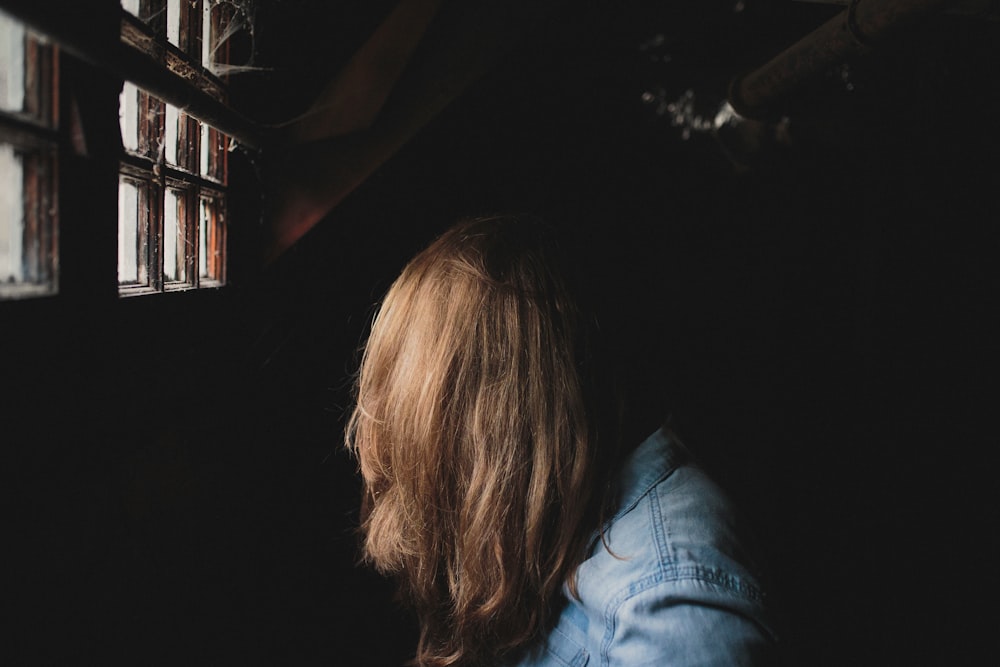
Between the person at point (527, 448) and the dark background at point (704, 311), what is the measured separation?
83 centimetres

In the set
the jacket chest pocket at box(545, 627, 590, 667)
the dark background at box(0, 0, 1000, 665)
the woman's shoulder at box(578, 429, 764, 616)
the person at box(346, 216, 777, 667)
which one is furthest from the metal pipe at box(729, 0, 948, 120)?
the jacket chest pocket at box(545, 627, 590, 667)

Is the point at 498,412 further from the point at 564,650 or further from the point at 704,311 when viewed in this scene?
the point at 704,311

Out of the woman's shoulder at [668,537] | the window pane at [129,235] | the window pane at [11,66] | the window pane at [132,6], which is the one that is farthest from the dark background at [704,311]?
the woman's shoulder at [668,537]

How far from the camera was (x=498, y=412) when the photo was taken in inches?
46.5

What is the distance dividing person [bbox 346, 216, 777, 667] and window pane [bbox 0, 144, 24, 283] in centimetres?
65

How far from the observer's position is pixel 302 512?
8.36ft

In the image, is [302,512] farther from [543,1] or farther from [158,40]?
[543,1]

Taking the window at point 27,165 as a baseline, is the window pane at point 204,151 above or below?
above

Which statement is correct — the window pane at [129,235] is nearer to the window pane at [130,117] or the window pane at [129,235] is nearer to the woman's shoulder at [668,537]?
the window pane at [130,117]

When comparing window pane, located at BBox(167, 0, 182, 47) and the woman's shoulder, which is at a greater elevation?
window pane, located at BBox(167, 0, 182, 47)

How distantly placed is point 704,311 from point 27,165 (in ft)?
10.1

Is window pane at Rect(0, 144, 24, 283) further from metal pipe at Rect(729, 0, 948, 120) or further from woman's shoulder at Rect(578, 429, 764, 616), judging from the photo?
metal pipe at Rect(729, 0, 948, 120)

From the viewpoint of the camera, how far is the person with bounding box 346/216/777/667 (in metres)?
1.17

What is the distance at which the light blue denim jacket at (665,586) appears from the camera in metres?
0.97
